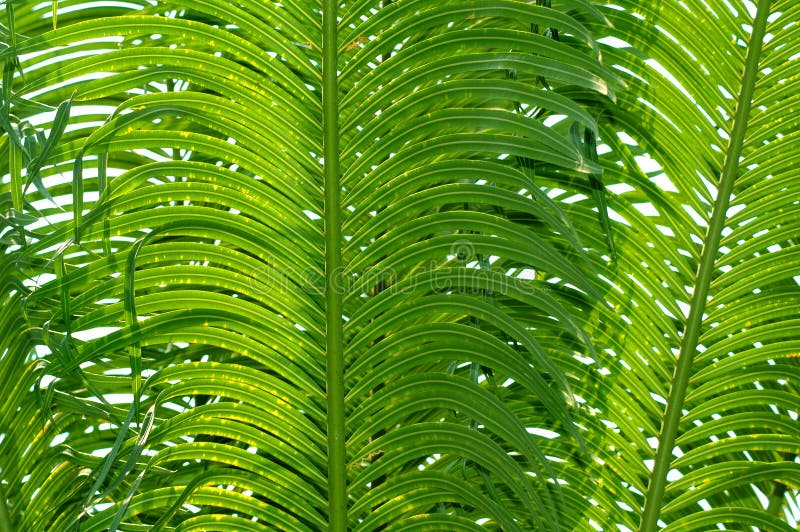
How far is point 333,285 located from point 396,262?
0.10 metres

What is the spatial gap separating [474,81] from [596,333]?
0.43 metres

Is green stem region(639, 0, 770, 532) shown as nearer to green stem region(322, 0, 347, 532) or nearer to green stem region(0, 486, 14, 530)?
green stem region(322, 0, 347, 532)

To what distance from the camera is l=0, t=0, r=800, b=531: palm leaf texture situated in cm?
103

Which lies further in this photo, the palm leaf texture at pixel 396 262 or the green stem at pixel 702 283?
the green stem at pixel 702 283

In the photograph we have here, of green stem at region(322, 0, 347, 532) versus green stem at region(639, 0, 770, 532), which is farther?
green stem at region(639, 0, 770, 532)

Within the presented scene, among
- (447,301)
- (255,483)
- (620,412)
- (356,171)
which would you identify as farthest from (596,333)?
(255,483)

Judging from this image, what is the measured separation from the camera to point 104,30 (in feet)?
3.42

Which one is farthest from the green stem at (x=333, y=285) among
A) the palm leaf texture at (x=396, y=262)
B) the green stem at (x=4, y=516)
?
the green stem at (x=4, y=516)

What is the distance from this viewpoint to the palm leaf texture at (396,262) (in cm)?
103

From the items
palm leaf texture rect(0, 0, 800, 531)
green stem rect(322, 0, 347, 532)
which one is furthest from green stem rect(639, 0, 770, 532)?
green stem rect(322, 0, 347, 532)

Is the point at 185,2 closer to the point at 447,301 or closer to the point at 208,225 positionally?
the point at 208,225

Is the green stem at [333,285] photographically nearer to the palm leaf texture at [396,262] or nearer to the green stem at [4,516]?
the palm leaf texture at [396,262]

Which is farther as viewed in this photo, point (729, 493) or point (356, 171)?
point (729, 493)

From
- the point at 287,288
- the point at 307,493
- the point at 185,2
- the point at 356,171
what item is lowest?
the point at 307,493
